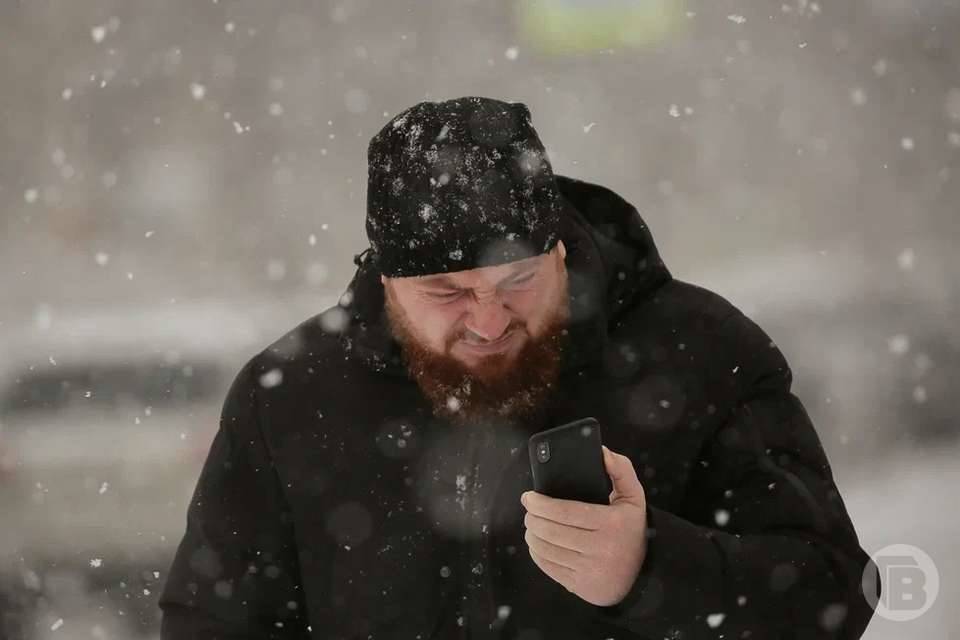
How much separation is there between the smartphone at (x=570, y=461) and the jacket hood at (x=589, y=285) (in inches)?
19.8

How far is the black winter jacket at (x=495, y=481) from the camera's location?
2551 millimetres

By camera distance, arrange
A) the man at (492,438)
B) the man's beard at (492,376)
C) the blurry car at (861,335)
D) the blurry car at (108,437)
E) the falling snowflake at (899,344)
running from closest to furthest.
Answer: the man at (492,438) < the man's beard at (492,376) < the blurry car at (108,437) < the blurry car at (861,335) < the falling snowflake at (899,344)

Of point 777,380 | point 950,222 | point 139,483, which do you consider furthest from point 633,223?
point 950,222

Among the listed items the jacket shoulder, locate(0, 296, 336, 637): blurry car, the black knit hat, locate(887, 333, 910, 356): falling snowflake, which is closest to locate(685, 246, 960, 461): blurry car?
locate(887, 333, 910, 356): falling snowflake

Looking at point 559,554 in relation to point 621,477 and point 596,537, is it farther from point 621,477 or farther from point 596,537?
point 621,477

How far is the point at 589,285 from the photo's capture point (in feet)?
8.94

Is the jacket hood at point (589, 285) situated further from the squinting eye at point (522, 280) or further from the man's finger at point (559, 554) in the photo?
the man's finger at point (559, 554)

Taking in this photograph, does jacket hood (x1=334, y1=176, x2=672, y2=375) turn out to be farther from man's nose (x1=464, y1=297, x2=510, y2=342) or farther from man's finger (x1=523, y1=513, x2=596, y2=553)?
man's finger (x1=523, y1=513, x2=596, y2=553)

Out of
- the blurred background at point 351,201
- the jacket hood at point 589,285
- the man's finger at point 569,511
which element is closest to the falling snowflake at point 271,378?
the jacket hood at point 589,285

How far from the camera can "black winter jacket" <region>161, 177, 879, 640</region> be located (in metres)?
2.55

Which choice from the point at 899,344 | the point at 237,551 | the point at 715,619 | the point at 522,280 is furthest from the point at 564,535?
the point at 899,344

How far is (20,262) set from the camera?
30.4 feet

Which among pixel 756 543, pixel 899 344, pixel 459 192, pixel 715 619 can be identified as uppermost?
pixel 459 192

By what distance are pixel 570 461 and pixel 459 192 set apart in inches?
25.7
